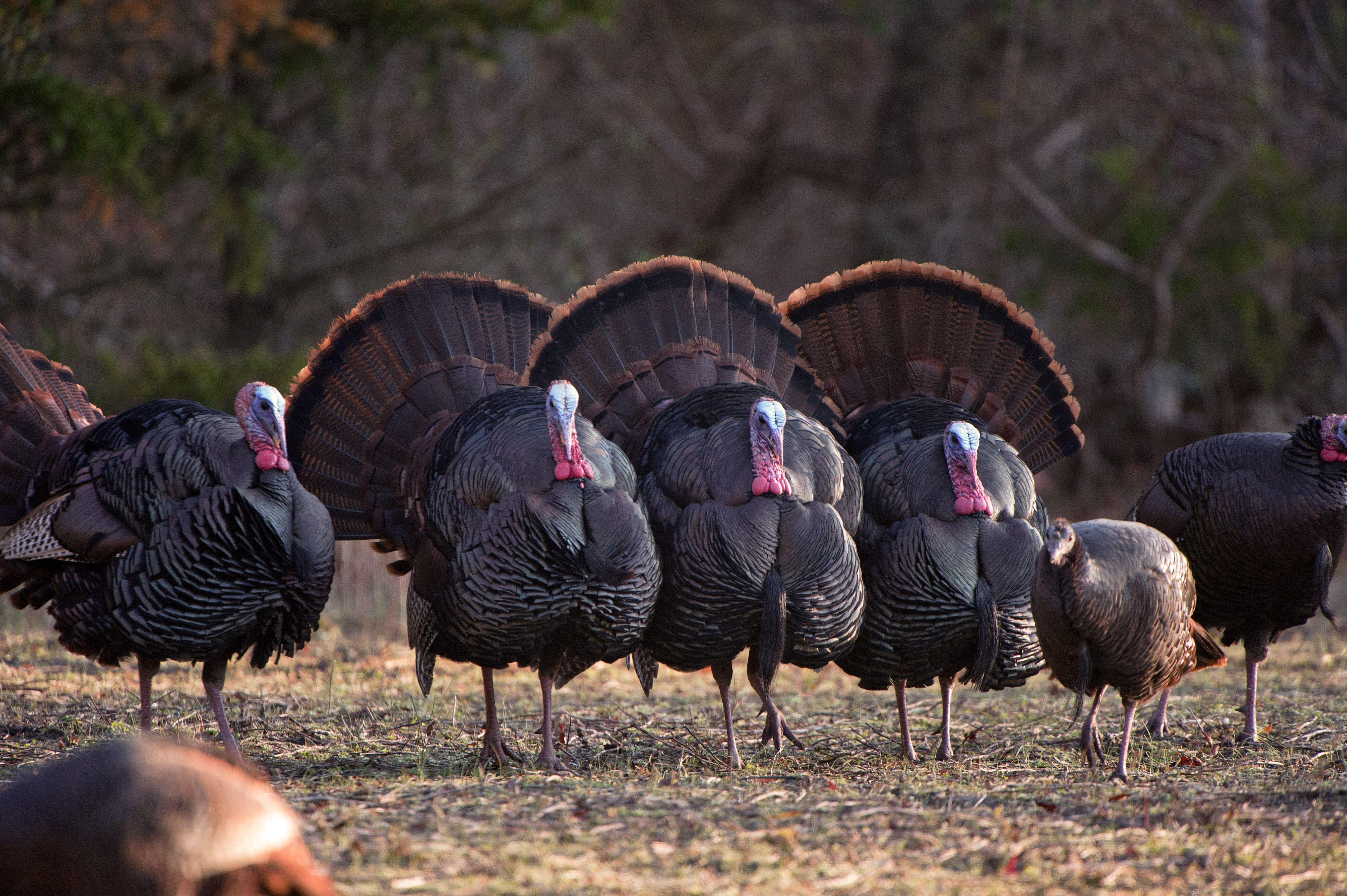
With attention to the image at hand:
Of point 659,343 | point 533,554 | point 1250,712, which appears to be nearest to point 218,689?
point 533,554

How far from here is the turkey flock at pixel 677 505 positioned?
4105mm

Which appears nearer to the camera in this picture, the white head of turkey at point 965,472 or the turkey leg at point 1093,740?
the turkey leg at point 1093,740

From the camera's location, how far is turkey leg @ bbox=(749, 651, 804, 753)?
4.51 meters

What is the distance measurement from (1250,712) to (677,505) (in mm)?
2404

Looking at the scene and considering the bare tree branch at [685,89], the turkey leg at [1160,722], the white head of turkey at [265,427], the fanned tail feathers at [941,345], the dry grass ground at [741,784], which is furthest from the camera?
the bare tree branch at [685,89]

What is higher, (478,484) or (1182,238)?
(1182,238)

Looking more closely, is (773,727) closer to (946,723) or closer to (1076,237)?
(946,723)

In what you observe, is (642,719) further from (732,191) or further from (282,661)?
(732,191)

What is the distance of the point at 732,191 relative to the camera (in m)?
14.2

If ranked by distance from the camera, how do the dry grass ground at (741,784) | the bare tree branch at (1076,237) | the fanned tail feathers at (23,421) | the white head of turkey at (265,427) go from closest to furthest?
the dry grass ground at (741,784), the white head of turkey at (265,427), the fanned tail feathers at (23,421), the bare tree branch at (1076,237)

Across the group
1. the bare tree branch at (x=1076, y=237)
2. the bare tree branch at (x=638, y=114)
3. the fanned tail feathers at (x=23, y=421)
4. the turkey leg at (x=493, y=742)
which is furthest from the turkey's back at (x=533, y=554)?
the bare tree branch at (x=638, y=114)

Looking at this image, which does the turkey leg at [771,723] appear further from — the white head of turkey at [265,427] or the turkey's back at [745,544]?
the white head of turkey at [265,427]

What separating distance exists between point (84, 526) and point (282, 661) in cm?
220

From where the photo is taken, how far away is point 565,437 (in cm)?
413
